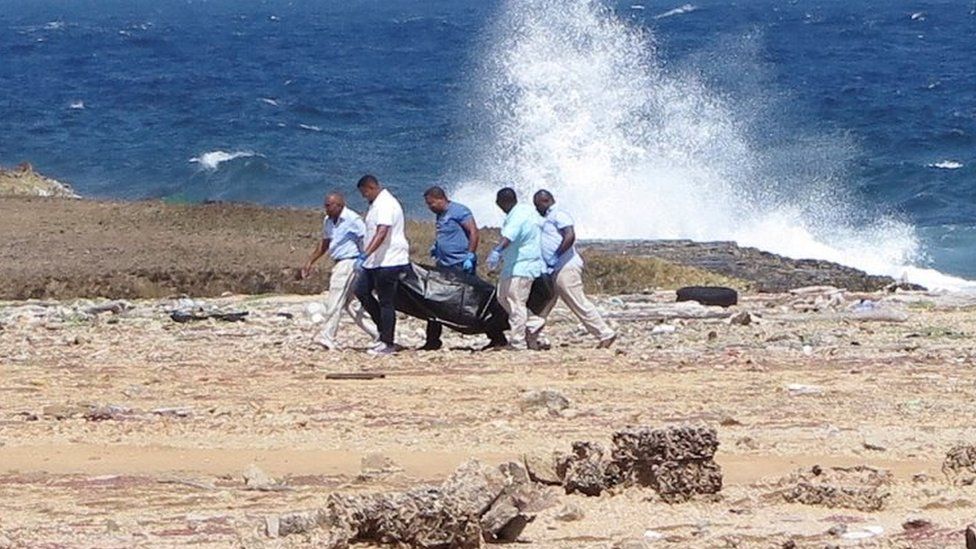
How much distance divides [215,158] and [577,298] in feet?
83.0

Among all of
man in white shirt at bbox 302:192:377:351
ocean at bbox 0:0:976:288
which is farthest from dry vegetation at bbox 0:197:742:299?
man in white shirt at bbox 302:192:377:351

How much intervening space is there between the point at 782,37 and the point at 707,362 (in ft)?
197

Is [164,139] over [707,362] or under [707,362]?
over

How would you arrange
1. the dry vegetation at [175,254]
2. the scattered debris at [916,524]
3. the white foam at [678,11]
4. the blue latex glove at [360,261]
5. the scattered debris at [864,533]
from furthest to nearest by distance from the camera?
the white foam at [678,11] → the dry vegetation at [175,254] → the blue latex glove at [360,261] → the scattered debris at [916,524] → the scattered debris at [864,533]

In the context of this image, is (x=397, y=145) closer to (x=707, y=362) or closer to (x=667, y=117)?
(x=667, y=117)

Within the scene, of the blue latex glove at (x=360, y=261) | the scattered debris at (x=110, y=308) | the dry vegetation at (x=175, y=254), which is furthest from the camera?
the dry vegetation at (x=175, y=254)

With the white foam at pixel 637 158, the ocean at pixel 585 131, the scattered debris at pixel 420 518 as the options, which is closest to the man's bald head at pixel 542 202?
the scattered debris at pixel 420 518

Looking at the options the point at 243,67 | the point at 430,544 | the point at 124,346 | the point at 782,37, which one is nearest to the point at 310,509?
the point at 430,544

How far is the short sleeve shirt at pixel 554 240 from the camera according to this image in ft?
48.1

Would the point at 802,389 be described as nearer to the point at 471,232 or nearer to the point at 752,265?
the point at 471,232

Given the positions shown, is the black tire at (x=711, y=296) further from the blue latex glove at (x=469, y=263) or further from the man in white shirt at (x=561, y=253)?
the blue latex glove at (x=469, y=263)

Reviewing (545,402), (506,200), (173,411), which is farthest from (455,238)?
(173,411)

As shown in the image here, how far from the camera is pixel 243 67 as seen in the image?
64.0 m

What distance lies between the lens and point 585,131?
119 feet
